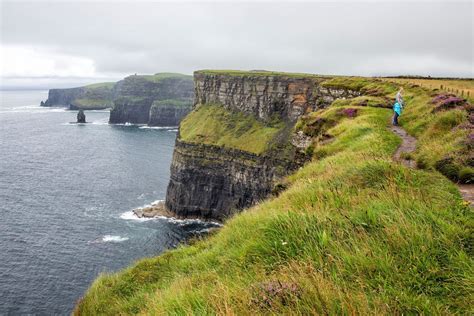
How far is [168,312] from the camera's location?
6949mm

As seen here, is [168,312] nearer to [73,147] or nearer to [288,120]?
[288,120]

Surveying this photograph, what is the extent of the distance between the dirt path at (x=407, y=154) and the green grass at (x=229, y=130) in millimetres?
67663

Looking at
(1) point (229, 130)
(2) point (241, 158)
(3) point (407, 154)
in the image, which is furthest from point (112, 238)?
(3) point (407, 154)

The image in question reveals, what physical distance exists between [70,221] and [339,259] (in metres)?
77.7

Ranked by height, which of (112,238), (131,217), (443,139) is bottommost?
(112,238)

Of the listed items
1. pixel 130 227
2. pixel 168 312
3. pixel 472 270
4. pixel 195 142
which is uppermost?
pixel 472 270

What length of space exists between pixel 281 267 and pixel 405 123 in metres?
20.7

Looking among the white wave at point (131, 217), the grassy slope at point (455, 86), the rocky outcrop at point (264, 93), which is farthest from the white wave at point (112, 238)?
the grassy slope at point (455, 86)

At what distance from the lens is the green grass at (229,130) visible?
3767 inches

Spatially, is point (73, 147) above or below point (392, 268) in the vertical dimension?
below

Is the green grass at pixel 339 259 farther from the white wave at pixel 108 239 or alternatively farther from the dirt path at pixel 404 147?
the white wave at pixel 108 239

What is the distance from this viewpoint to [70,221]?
7575 cm

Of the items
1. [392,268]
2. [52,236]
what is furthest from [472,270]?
[52,236]

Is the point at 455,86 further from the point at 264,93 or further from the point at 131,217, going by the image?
the point at 264,93
